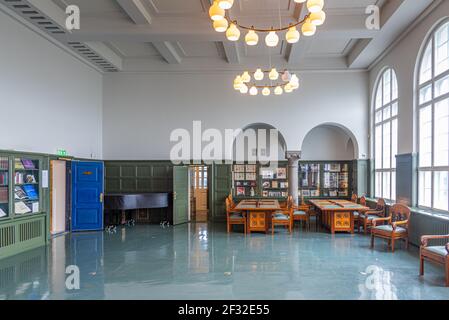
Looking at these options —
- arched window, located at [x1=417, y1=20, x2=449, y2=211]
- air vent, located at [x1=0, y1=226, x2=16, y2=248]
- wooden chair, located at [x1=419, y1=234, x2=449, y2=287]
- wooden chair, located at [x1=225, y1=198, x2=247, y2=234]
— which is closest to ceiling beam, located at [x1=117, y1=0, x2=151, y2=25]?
wooden chair, located at [x1=225, y1=198, x2=247, y2=234]

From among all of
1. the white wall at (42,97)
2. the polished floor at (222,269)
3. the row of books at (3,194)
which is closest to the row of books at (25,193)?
the row of books at (3,194)

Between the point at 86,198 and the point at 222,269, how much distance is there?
221 inches

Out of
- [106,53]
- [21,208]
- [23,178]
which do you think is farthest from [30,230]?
[106,53]

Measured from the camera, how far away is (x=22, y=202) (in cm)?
746

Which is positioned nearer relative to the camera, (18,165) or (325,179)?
(18,165)

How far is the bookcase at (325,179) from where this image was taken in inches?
478

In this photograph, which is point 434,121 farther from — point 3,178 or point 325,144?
point 3,178

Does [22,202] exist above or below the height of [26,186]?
below

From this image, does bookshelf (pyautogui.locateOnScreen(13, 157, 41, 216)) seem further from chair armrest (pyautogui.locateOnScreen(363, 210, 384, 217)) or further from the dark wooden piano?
chair armrest (pyautogui.locateOnScreen(363, 210, 384, 217))

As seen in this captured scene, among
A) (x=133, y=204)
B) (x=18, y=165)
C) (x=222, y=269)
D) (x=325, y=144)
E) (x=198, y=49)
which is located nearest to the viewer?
(x=222, y=269)

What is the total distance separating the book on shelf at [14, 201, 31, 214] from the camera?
286 inches

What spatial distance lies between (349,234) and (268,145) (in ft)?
14.7

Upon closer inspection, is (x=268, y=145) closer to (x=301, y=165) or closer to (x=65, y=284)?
(x=301, y=165)

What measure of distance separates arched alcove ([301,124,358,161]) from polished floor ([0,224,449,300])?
432cm
